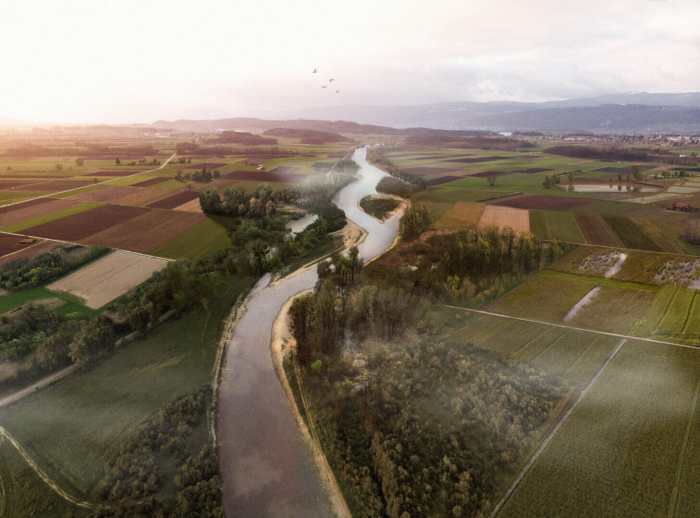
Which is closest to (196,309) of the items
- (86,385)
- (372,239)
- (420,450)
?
(86,385)

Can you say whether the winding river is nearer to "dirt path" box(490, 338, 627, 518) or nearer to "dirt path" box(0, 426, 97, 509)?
"dirt path" box(0, 426, 97, 509)

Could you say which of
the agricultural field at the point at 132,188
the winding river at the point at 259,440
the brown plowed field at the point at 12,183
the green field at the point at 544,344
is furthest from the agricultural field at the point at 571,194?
the brown plowed field at the point at 12,183

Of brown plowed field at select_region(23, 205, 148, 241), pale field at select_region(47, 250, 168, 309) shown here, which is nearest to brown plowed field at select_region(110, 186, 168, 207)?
brown plowed field at select_region(23, 205, 148, 241)

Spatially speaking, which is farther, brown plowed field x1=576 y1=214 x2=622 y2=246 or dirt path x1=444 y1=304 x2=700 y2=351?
brown plowed field x1=576 y1=214 x2=622 y2=246

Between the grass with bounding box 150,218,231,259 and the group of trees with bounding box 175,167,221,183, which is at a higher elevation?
the group of trees with bounding box 175,167,221,183

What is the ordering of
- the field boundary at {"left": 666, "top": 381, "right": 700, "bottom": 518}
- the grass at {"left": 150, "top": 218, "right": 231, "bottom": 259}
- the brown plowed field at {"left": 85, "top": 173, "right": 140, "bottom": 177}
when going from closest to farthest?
the field boundary at {"left": 666, "top": 381, "right": 700, "bottom": 518}, the grass at {"left": 150, "top": 218, "right": 231, "bottom": 259}, the brown plowed field at {"left": 85, "top": 173, "right": 140, "bottom": 177}

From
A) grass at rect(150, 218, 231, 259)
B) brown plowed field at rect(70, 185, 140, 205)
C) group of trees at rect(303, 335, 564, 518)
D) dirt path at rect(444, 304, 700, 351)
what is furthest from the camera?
brown plowed field at rect(70, 185, 140, 205)

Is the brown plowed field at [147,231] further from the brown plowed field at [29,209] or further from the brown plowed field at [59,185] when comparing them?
the brown plowed field at [59,185]
